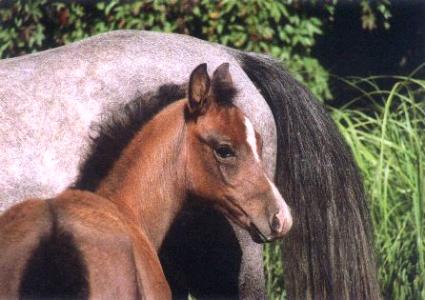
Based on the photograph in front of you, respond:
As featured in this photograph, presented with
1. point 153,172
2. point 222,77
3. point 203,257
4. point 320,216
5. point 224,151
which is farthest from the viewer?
point 320,216

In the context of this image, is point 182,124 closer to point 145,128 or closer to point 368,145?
point 145,128

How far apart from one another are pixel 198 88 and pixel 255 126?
0.99m

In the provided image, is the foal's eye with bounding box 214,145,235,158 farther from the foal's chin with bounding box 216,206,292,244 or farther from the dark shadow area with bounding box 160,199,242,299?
the dark shadow area with bounding box 160,199,242,299

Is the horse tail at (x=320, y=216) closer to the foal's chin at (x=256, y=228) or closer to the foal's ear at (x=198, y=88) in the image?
the foal's chin at (x=256, y=228)

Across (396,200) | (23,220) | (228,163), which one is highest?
(228,163)

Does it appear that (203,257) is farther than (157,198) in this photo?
Yes

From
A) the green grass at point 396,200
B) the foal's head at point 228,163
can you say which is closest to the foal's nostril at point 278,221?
the foal's head at point 228,163

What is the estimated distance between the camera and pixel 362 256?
5.24m

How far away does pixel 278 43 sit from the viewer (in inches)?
277

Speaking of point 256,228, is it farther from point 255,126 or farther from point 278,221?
point 255,126

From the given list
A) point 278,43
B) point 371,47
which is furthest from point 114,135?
point 371,47

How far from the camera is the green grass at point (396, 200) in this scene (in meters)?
6.12

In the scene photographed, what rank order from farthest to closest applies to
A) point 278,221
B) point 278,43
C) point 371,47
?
point 371,47, point 278,43, point 278,221

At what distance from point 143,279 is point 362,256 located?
1.82 m
